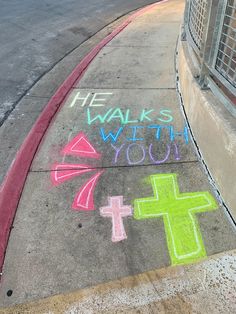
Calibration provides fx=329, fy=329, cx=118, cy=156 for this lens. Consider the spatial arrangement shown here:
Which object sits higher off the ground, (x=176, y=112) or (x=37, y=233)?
(x=176, y=112)

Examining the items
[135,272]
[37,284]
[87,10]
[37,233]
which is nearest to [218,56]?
[135,272]

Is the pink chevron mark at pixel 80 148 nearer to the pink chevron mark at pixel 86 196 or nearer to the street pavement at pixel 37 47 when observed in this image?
the pink chevron mark at pixel 86 196

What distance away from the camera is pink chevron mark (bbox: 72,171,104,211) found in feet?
12.0

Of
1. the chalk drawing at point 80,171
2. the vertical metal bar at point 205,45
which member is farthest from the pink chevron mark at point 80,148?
the vertical metal bar at point 205,45

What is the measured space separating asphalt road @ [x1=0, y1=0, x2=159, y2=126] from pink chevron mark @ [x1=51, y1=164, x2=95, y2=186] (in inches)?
66.1

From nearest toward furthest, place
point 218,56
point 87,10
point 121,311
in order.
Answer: point 121,311 < point 218,56 < point 87,10

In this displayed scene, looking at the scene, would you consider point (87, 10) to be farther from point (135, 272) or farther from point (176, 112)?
point (135, 272)

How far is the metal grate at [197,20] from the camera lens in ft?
15.0

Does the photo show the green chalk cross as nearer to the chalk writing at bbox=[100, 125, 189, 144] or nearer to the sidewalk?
the sidewalk

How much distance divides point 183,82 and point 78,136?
6.12ft

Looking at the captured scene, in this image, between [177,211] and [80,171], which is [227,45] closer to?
[177,211]

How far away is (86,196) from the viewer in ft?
12.4

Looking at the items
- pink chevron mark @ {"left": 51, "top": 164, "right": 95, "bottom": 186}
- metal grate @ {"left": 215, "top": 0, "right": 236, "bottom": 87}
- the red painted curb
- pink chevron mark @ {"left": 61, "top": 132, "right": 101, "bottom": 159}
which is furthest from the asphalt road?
metal grate @ {"left": 215, "top": 0, "right": 236, "bottom": 87}

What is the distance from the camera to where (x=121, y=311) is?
2.74m
